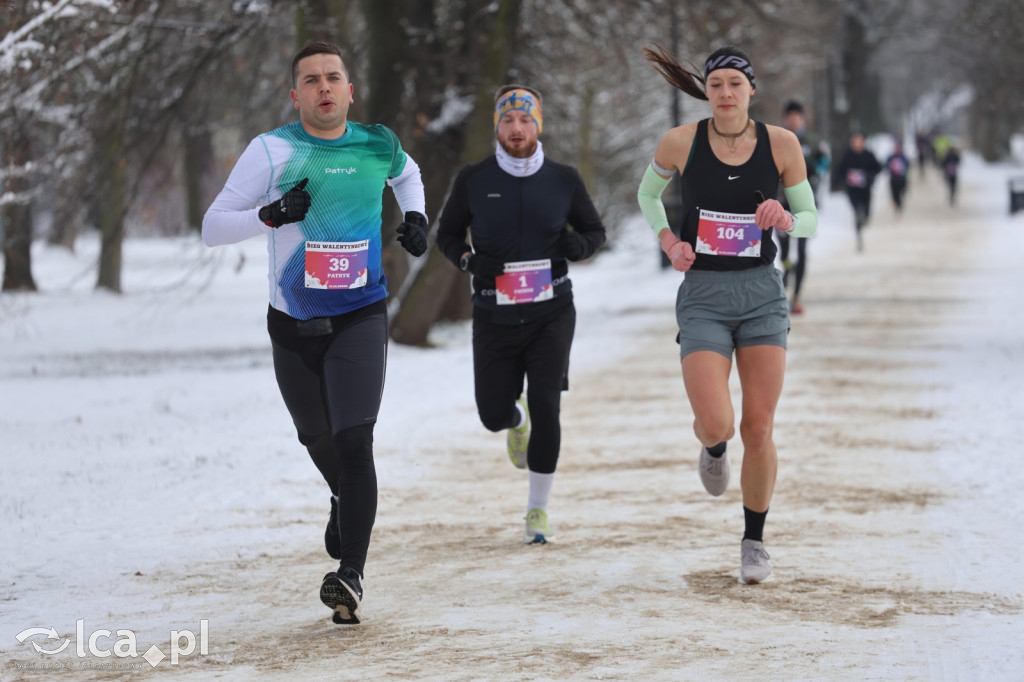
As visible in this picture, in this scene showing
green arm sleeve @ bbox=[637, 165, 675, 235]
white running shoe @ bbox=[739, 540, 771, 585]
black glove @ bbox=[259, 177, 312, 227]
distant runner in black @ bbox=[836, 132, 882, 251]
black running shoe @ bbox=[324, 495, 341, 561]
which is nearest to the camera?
black glove @ bbox=[259, 177, 312, 227]

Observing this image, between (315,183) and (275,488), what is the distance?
9.37 ft

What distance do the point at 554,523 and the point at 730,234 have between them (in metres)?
1.84

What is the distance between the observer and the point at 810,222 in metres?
5.56

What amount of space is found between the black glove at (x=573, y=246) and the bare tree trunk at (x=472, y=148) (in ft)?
22.4

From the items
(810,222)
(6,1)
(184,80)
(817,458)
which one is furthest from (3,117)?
(810,222)

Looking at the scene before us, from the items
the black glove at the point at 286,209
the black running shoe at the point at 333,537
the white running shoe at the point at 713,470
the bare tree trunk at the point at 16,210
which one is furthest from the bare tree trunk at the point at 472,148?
the black glove at the point at 286,209

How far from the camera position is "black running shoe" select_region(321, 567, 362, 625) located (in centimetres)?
477

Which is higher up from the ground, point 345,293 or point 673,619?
point 345,293

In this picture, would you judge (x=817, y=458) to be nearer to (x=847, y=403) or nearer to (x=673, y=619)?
(x=847, y=403)

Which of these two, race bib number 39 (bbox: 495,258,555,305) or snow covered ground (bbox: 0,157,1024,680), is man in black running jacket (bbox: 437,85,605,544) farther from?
snow covered ground (bbox: 0,157,1024,680)

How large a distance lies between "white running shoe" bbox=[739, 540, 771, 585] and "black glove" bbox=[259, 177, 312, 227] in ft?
6.88

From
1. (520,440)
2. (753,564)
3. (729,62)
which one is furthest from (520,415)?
(729,62)

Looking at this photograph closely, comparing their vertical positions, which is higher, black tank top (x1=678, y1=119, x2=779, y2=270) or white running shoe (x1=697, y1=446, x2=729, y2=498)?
black tank top (x1=678, y1=119, x2=779, y2=270)

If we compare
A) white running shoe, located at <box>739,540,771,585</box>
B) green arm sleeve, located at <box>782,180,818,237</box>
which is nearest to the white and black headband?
green arm sleeve, located at <box>782,180,818,237</box>
